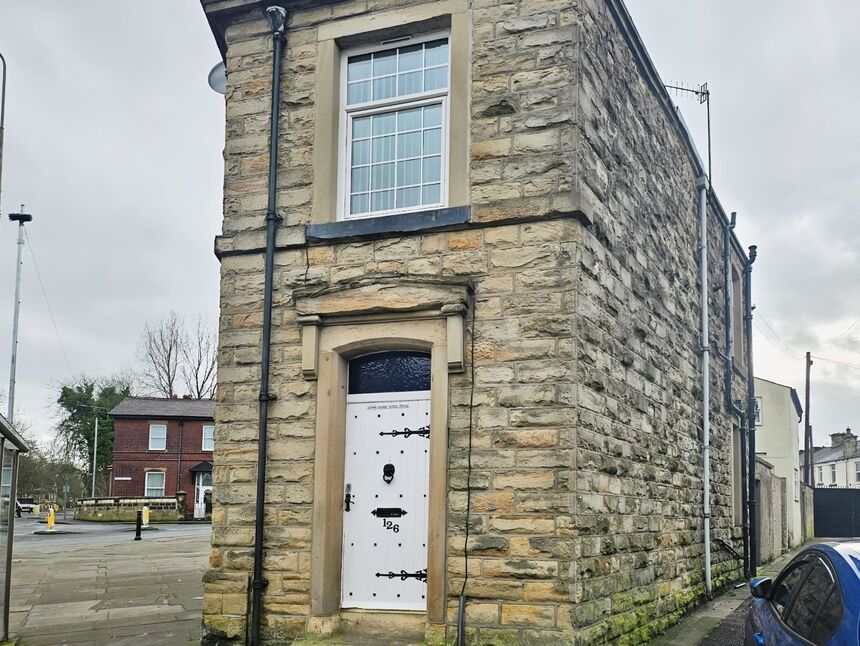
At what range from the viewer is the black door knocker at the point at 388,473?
29.1ft

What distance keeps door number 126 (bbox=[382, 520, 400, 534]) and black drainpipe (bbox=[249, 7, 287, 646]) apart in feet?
3.94

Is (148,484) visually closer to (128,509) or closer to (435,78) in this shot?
(128,509)

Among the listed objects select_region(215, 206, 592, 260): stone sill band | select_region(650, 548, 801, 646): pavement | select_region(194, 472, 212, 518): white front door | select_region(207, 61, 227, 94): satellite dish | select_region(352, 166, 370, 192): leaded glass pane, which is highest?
select_region(207, 61, 227, 94): satellite dish

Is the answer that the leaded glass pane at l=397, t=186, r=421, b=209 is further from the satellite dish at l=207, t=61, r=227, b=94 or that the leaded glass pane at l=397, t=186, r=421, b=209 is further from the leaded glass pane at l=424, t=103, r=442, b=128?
the satellite dish at l=207, t=61, r=227, b=94

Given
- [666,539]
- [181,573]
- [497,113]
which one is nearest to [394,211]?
[497,113]

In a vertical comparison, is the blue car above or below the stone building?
below

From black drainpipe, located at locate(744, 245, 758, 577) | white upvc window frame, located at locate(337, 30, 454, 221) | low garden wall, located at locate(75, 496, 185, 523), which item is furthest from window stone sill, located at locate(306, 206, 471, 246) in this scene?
low garden wall, located at locate(75, 496, 185, 523)

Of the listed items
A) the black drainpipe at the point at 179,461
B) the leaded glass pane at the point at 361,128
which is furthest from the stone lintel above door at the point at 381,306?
the black drainpipe at the point at 179,461

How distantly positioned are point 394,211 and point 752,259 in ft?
39.7

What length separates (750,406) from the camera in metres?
18.1

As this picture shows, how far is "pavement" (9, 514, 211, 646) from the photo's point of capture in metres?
10.6

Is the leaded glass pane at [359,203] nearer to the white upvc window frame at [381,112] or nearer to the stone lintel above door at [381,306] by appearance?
the white upvc window frame at [381,112]

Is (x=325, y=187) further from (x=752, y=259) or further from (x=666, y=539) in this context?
(x=752, y=259)

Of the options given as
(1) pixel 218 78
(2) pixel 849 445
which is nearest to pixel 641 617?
(1) pixel 218 78
